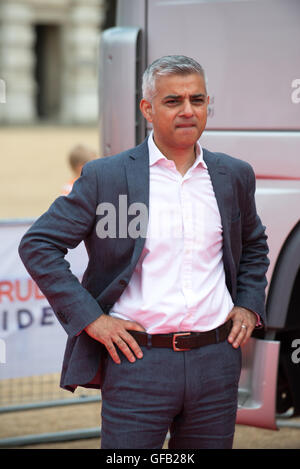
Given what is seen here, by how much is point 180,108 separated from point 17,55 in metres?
42.7

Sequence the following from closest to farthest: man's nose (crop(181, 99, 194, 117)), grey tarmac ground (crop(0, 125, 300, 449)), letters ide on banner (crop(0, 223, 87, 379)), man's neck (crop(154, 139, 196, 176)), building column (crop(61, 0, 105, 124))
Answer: man's nose (crop(181, 99, 194, 117)), man's neck (crop(154, 139, 196, 176)), letters ide on banner (crop(0, 223, 87, 379)), grey tarmac ground (crop(0, 125, 300, 449)), building column (crop(61, 0, 105, 124))

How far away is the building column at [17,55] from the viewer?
43188 millimetres

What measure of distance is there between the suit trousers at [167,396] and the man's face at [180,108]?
650 millimetres

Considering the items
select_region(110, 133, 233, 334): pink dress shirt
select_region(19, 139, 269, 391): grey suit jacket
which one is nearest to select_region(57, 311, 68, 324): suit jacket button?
select_region(19, 139, 269, 391): grey suit jacket

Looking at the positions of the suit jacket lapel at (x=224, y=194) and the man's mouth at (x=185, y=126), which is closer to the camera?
the man's mouth at (x=185, y=126)

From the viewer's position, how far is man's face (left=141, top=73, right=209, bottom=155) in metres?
2.51

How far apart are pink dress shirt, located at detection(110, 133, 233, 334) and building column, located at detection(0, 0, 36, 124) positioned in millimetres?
41074

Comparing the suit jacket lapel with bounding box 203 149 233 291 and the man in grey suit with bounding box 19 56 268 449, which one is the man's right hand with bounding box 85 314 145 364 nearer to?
the man in grey suit with bounding box 19 56 268 449

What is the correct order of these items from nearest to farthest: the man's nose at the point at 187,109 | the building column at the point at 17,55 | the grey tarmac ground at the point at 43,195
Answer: the man's nose at the point at 187,109, the grey tarmac ground at the point at 43,195, the building column at the point at 17,55

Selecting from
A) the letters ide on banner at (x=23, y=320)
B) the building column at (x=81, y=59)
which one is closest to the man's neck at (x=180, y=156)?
the letters ide on banner at (x=23, y=320)

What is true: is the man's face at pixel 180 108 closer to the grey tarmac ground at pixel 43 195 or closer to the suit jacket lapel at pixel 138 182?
the suit jacket lapel at pixel 138 182

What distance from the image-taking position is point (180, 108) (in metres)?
2.52

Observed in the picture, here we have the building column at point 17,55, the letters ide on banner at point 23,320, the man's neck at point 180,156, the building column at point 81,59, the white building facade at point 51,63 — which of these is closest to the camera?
the man's neck at point 180,156

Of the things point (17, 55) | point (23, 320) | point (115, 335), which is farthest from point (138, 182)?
point (17, 55)
